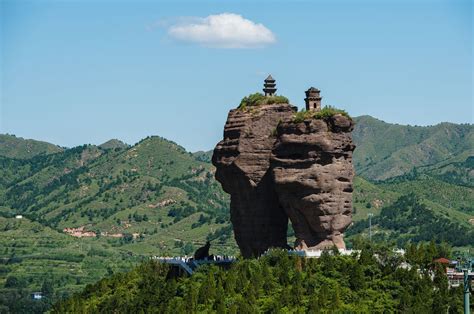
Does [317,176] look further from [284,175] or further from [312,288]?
[312,288]

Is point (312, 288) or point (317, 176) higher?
point (317, 176)

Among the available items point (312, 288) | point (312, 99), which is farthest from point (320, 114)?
point (312, 288)

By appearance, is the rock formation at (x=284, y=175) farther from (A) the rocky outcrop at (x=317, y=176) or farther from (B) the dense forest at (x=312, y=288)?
(B) the dense forest at (x=312, y=288)

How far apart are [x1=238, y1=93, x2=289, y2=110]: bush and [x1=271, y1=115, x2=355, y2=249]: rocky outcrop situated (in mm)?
5086

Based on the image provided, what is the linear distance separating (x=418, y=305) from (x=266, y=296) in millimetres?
11216

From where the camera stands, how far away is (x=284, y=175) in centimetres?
9988

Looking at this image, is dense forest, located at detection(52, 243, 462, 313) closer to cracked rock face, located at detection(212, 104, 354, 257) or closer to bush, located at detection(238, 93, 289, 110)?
cracked rock face, located at detection(212, 104, 354, 257)

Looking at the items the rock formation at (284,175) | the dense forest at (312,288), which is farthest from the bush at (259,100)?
the dense forest at (312,288)

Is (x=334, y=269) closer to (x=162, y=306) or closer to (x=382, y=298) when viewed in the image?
(x=382, y=298)

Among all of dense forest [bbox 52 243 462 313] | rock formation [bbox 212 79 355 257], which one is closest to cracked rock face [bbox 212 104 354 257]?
rock formation [bbox 212 79 355 257]

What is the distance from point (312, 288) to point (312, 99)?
17087mm

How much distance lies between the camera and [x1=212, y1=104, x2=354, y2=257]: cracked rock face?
98.8 meters

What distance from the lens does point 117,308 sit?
Result: 103 meters

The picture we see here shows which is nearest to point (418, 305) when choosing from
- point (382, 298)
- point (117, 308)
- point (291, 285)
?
point (382, 298)
